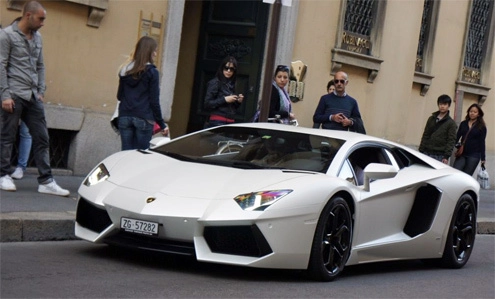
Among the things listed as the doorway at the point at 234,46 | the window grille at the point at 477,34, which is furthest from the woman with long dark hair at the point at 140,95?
the window grille at the point at 477,34

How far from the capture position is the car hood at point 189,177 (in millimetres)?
8023

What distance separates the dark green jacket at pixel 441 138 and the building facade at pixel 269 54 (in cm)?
247

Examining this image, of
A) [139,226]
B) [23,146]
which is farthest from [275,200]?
[23,146]

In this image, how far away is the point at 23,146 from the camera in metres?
12.5

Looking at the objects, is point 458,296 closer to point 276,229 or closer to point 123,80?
point 276,229

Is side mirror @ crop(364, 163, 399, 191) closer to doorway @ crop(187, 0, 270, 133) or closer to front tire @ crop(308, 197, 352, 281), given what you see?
front tire @ crop(308, 197, 352, 281)

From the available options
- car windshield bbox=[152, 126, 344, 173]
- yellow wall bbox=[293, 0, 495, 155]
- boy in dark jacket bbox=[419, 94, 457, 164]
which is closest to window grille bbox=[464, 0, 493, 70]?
yellow wall bbox=[293, 0, 495, 155]

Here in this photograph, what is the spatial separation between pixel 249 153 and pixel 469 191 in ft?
8.35

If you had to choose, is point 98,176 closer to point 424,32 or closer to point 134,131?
point 134,131

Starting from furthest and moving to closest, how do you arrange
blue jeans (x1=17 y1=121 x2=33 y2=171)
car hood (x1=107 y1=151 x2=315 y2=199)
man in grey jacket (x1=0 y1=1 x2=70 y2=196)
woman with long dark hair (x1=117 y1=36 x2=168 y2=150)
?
blue jeans (x1=17 y1=121 x2=33 y2=171)
woman with long dark hair (x1=117 y1=36 x2=168 y2=150)
man in grey jacket (x1=0 y1=1 x2=70 y2=196)
car hood (x1=107 y1=151 x2=315 y2=199)

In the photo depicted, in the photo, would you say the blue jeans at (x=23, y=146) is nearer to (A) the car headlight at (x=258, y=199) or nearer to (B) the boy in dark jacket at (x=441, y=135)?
(A) the car headlight at (x=258, y=199)

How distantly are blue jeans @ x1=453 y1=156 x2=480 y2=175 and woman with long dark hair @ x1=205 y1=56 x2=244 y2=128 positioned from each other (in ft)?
19.5

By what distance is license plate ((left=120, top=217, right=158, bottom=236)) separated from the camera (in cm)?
787

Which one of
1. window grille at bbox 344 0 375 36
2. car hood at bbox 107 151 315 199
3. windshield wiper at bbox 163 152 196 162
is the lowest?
car hood at bbox 107 151 315 199
